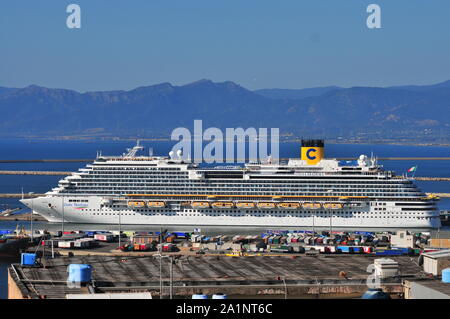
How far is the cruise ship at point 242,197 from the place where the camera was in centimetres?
6800

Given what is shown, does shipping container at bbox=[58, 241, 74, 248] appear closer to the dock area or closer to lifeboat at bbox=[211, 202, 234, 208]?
the dock area

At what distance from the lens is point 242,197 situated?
69.1 m

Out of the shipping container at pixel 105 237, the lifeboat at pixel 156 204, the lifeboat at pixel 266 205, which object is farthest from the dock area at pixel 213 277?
the lifeboat at pixel 156 204

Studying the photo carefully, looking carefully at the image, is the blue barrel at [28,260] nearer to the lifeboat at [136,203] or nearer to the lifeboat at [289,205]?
the lifeboat at [136,203]

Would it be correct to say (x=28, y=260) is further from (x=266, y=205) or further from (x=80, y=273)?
(x=266, y=205)

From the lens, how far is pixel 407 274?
1537 inches

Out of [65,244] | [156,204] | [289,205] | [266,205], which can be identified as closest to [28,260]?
[65,244]

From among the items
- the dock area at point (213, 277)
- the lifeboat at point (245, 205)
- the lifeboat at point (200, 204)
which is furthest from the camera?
the lifeboat at point (200, 204)

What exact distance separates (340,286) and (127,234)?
25.6 m

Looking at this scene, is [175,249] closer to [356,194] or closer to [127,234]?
[127,234]

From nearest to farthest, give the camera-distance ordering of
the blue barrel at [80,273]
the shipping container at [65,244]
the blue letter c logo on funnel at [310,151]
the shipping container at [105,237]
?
the blue barrel at [80,273] < the shipping container at [65,244] < the shipping container at [105,237] < the blue letter c logo on funnel at [310,151]

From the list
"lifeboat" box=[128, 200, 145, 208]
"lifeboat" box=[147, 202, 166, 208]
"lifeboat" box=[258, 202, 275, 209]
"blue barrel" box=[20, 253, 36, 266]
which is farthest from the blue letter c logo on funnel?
"blue barrel" box=[20, 253, 36, 266]

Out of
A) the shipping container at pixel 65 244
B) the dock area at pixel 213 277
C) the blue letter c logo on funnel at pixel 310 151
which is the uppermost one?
the blue letter c logo on funnel at pixel 310 151
